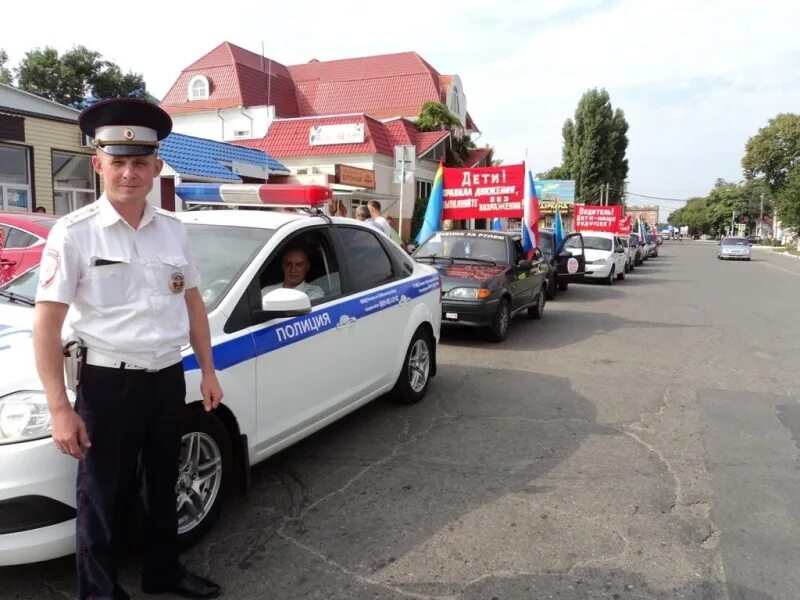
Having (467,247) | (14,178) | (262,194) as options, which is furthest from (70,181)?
(262,194)

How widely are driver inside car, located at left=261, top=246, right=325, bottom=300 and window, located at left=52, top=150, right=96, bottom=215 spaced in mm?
13434

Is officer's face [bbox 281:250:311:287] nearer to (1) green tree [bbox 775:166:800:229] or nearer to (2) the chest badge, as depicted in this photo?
(2) the chest badge

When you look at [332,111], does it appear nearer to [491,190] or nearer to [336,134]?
[336,134]

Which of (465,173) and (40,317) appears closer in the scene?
(40,317)

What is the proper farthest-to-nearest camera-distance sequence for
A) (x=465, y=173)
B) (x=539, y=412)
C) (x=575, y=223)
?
(x=575, y=223) < (x=465, y=173) < (x=539, y=412)

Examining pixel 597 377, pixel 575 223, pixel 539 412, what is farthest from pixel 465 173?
pixel 575 223

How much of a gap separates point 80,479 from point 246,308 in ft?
4.35

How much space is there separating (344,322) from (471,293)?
4271 mm

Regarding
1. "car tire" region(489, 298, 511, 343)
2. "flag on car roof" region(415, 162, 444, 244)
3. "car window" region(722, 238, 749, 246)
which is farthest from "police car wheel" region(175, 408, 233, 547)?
"car window" region(722, 238, 749, 246)

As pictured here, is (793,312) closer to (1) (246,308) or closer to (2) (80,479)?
(1) (246,308)

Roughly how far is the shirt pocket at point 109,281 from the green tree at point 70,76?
4333 centimetres

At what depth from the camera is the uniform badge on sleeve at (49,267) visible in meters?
2.21

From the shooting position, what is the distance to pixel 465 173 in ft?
39.2

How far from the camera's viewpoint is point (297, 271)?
4277mm
